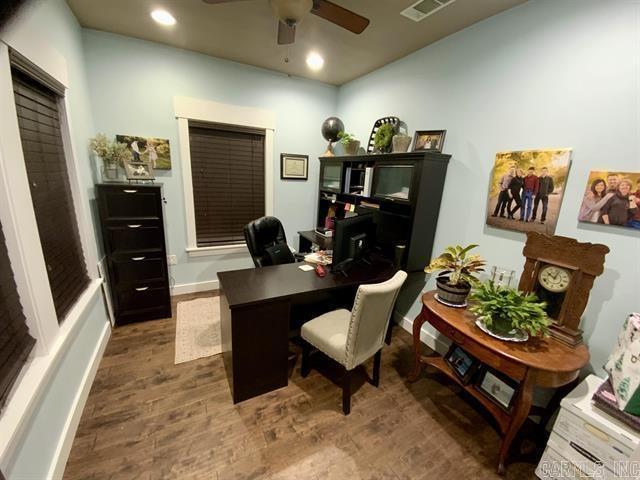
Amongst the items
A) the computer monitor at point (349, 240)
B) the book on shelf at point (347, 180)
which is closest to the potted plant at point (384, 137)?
the book on shelf at point (347, 180)

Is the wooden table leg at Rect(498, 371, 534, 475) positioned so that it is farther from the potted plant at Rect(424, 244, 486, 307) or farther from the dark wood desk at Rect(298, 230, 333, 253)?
the dark wood desk at Rect(298, 230, 333, 253)

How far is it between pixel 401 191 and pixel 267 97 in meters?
2.03

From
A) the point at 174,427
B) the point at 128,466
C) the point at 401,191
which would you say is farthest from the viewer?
the point at 401,191

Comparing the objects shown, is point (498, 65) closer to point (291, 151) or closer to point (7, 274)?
point (291, 151)

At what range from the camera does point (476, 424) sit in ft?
5.62

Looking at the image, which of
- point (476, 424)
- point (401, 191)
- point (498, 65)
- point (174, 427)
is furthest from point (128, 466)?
point (498, 65)

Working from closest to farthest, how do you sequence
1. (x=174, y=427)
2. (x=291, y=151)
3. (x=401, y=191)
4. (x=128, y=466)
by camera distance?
1. (x=128, y=466)
2. (x=174, y=427)
3. (x=401, y=191)
4. (x=291, y=151)

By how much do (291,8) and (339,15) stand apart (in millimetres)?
300

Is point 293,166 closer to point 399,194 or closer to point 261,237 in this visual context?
point 261,237

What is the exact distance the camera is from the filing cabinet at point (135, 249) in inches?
Result: 88.8

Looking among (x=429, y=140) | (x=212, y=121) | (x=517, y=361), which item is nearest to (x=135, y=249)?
(x=212, y=121)

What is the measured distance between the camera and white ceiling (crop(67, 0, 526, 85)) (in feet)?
5.90

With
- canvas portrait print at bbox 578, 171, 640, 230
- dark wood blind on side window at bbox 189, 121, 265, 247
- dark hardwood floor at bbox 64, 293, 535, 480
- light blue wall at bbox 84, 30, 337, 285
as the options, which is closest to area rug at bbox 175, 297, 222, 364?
dark hardwood floor at bbox 64, 293, 535, 480

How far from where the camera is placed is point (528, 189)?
1.66 m
